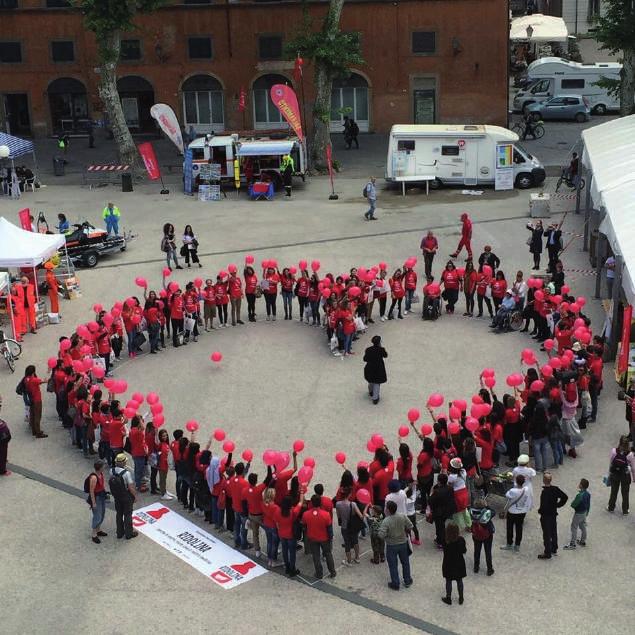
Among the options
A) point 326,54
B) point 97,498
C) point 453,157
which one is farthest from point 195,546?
point 326,54

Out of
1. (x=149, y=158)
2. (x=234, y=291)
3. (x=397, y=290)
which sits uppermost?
(x=149, y=158)

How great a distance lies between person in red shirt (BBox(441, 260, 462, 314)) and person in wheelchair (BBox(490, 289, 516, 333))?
4.08 ft

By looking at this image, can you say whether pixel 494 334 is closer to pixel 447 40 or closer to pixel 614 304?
pixel 614 304

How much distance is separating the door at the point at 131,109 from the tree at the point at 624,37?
22744mm

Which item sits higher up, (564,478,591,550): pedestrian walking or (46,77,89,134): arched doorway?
(46,77,89,134): arched doorway

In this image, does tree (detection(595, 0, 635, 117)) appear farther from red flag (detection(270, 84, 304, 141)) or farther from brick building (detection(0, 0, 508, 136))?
red flag (detection(270, 84, 304, 141))

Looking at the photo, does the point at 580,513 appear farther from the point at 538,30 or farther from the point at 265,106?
the point at 538,30

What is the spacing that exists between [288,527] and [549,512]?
10.9 feet

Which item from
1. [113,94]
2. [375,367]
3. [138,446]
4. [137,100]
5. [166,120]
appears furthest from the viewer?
[137,100]

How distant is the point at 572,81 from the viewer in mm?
48594

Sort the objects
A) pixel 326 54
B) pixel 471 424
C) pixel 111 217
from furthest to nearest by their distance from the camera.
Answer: pixel 326 54 < pixel 111 217 < pixel 471 424

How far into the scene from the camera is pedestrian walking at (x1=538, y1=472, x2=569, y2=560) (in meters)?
12.6

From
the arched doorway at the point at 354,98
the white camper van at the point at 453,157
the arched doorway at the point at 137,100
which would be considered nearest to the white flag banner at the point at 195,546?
the white camper van at the point at 453,157

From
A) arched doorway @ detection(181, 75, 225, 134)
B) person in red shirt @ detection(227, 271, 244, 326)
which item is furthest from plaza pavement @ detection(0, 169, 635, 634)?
arched doorway @ detection(181, 75, 225, 134)
